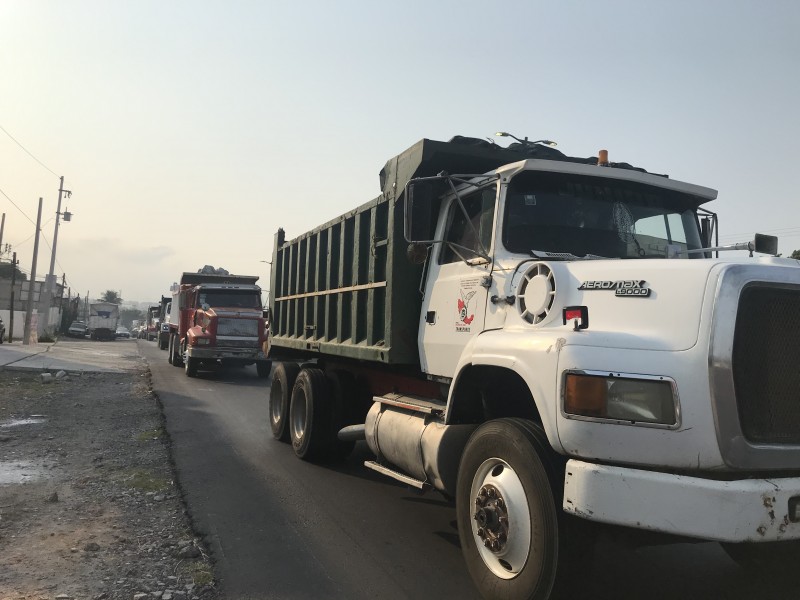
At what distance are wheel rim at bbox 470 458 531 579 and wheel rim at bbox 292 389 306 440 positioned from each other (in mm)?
4190

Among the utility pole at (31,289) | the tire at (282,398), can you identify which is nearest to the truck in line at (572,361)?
the tire at (282,398)

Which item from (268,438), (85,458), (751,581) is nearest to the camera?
(751,581)

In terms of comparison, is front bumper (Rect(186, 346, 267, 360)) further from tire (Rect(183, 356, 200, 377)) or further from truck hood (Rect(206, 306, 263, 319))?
truck hood (Rect(206, 306, 263, 319))

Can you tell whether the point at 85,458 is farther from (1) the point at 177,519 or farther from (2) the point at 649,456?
(2) the point at 649,456

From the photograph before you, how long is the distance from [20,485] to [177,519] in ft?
6.63

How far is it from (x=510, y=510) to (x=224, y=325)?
51.8 ft

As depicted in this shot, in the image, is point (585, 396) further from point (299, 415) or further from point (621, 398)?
point (299, 415)

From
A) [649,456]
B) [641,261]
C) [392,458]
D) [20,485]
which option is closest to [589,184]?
[641,261]

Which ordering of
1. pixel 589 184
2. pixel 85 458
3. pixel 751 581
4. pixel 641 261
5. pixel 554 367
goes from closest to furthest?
pixel 554 367 < pixel 641 261 < pixel 751 581 < pixel 589 184 < pixel 85 458

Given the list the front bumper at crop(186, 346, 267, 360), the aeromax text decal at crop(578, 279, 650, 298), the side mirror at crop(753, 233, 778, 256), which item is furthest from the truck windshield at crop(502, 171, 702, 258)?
the front bumper at crop(186, 346, 267, 360)

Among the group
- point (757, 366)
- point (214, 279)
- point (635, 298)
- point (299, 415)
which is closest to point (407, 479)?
point (635, 298)

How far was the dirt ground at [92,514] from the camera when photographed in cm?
390

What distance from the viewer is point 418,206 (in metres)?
4.54

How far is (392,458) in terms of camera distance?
5316 mm
